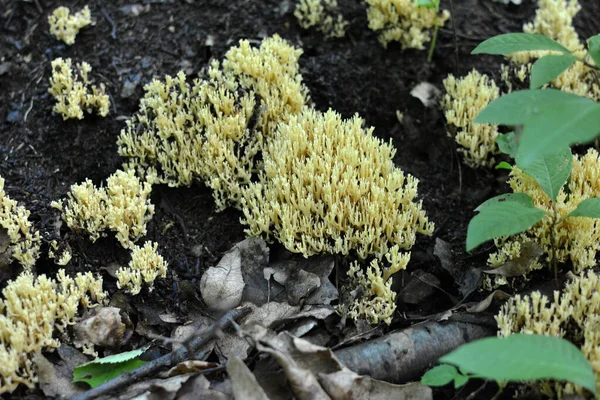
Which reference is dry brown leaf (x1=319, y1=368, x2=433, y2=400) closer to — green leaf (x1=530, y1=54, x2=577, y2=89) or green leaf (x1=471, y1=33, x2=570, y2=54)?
green leaf (x1=530, y1=54, x2=577, y2=89)

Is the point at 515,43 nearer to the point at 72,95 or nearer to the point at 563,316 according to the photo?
the point at 563,316

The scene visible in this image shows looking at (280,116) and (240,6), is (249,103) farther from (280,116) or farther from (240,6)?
(240,6)

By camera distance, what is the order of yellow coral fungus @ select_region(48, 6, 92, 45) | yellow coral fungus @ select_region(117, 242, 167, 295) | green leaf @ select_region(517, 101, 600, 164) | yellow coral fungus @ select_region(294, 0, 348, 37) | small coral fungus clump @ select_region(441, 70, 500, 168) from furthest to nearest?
yellow coral fungus @ select_region(294, 0, 348, 37), yellow coral fungus @ select_region(48, 6, 92, 45), small coral fungus clump @ select_region(441, 70, 500, 168), yellow coral fungus @ select_region(117, 242, 167, 295), green leaf @ select_region(517, 101, 600, 164)

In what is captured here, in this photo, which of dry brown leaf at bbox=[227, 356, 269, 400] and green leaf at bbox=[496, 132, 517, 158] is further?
green leaf at bbox=[496, 132, 517, 158]

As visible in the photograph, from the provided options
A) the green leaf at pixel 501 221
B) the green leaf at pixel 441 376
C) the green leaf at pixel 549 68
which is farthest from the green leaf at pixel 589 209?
the green leaf at pixel 441 376

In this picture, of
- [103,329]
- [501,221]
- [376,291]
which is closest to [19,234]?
[103,329]

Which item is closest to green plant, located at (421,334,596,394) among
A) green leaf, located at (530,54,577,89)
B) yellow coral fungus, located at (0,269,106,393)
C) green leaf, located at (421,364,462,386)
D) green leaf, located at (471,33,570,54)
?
green leaf, located at (421,364,462,386)

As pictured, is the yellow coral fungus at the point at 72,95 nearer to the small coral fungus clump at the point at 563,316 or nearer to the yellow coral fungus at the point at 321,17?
the yellow coral fungus at the point at 321,17
